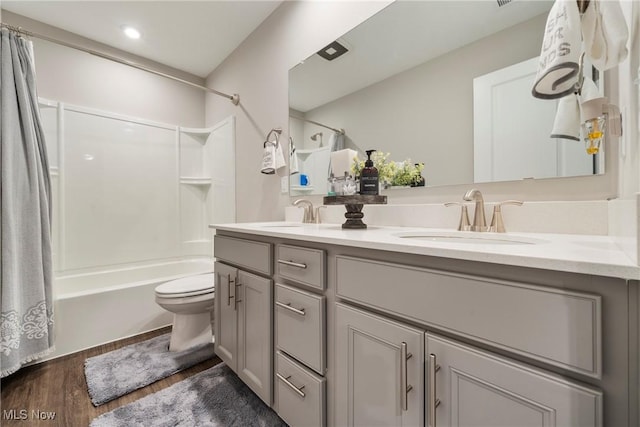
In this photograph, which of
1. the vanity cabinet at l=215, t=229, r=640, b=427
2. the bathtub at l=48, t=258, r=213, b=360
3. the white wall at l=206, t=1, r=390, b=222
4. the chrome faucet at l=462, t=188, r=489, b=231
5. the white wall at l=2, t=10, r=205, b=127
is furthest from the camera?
the white wall at l=2, t=10, r=205, b=127

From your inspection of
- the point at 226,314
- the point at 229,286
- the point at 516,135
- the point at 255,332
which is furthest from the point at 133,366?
the point at 516,135

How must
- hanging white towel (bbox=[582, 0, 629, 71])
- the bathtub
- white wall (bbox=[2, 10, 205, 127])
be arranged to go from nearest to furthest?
hanging white towel (bbox=[582, 0, 629, 71]) < the bathtub < white wall (bbox=[2, 10, 205, 127])

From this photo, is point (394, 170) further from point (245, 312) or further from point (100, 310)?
point (100, 310)

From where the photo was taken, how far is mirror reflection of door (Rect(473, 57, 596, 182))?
863mm

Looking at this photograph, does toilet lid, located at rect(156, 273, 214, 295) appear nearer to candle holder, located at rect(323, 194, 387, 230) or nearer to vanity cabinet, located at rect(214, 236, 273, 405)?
vanity cabinet, located at rect(214, 236, 273, 405)

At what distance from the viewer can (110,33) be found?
6.94 feet

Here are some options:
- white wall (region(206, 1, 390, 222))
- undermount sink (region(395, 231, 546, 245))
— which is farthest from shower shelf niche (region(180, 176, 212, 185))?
undermount sink (region(395, 231, 546, 245))

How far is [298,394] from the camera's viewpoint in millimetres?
937

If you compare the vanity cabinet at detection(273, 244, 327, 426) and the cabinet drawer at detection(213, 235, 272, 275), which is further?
the cabinet drawer at detection(213, 235, 272, 275)

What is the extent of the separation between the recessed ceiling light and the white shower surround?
0.66 metres

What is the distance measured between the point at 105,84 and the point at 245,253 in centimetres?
228

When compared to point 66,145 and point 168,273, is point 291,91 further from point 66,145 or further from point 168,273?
point 168,273

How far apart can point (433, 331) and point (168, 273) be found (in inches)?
105

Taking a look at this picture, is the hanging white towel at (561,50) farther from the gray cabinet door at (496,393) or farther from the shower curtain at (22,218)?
the shower curtain at (22,218)
